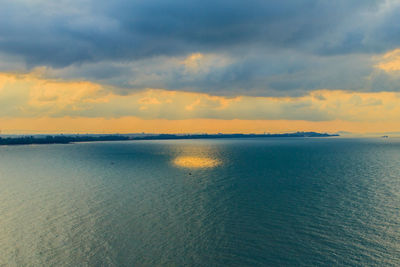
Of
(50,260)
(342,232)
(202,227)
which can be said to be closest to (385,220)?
(342,232)

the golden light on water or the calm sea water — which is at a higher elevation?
the golden light on water

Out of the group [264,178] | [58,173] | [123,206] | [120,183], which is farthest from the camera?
[58,173]

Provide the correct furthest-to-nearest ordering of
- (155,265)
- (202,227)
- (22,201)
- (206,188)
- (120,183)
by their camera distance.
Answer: (120,183) → (206,188) → (22,201) → (202,227) → (155,265)

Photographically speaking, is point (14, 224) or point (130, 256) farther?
point (14, 224)

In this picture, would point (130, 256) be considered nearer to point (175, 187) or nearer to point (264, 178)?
point (175, 187)

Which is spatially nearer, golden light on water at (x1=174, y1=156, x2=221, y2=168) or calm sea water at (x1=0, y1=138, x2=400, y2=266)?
calm sea water at (x1=0, y1=138, x2=400, y2=266)

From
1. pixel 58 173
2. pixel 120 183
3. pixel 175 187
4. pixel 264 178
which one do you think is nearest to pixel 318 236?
pixel 175 187

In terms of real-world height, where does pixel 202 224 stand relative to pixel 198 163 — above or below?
below

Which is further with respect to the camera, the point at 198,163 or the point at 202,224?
the point at 198,163

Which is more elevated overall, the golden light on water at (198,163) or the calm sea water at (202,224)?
the golden light on water at (198,163)

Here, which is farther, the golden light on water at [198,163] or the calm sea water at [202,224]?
the golden light on water at [198,163]
